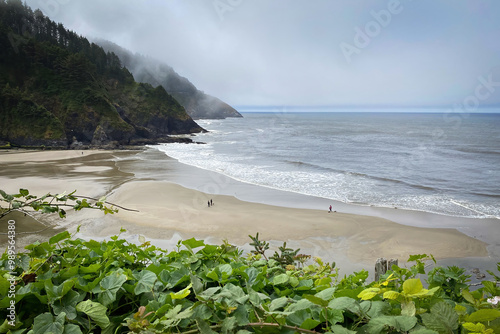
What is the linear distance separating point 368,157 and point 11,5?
9061 cm

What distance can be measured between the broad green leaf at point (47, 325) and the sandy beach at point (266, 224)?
12378 mm

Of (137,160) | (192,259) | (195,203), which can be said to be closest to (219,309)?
(192,259)

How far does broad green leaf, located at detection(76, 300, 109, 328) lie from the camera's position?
1187 mm

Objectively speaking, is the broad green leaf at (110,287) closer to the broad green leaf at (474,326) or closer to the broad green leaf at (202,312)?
the broad green leaf at (202,312)

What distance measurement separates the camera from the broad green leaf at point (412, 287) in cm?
104

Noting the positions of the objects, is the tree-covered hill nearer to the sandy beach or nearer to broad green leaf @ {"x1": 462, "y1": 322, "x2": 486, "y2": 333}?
the sandy beach

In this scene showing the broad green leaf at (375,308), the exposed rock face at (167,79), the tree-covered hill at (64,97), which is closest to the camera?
the broad green leaf at (375,308)

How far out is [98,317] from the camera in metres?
1.19

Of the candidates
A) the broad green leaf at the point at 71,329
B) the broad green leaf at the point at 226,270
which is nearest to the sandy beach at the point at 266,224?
the broad green leaf at the point at 226,270

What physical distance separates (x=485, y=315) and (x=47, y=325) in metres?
1.51

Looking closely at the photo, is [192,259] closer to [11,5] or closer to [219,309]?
[219,309]

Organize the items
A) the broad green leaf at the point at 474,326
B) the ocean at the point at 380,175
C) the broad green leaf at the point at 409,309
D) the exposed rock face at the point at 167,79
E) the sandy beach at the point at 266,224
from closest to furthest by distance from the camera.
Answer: the broad green leaf at the point at 474,326, the broad green leaf at the point at 409,309, the sandy beach at the point at 266,224, the ocean at the point at 380,175, the exposed rock face at the point at 167,79

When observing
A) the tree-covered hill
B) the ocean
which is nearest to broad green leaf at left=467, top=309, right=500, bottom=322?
the ocean

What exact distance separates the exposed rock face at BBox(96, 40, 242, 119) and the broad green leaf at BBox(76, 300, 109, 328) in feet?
561
